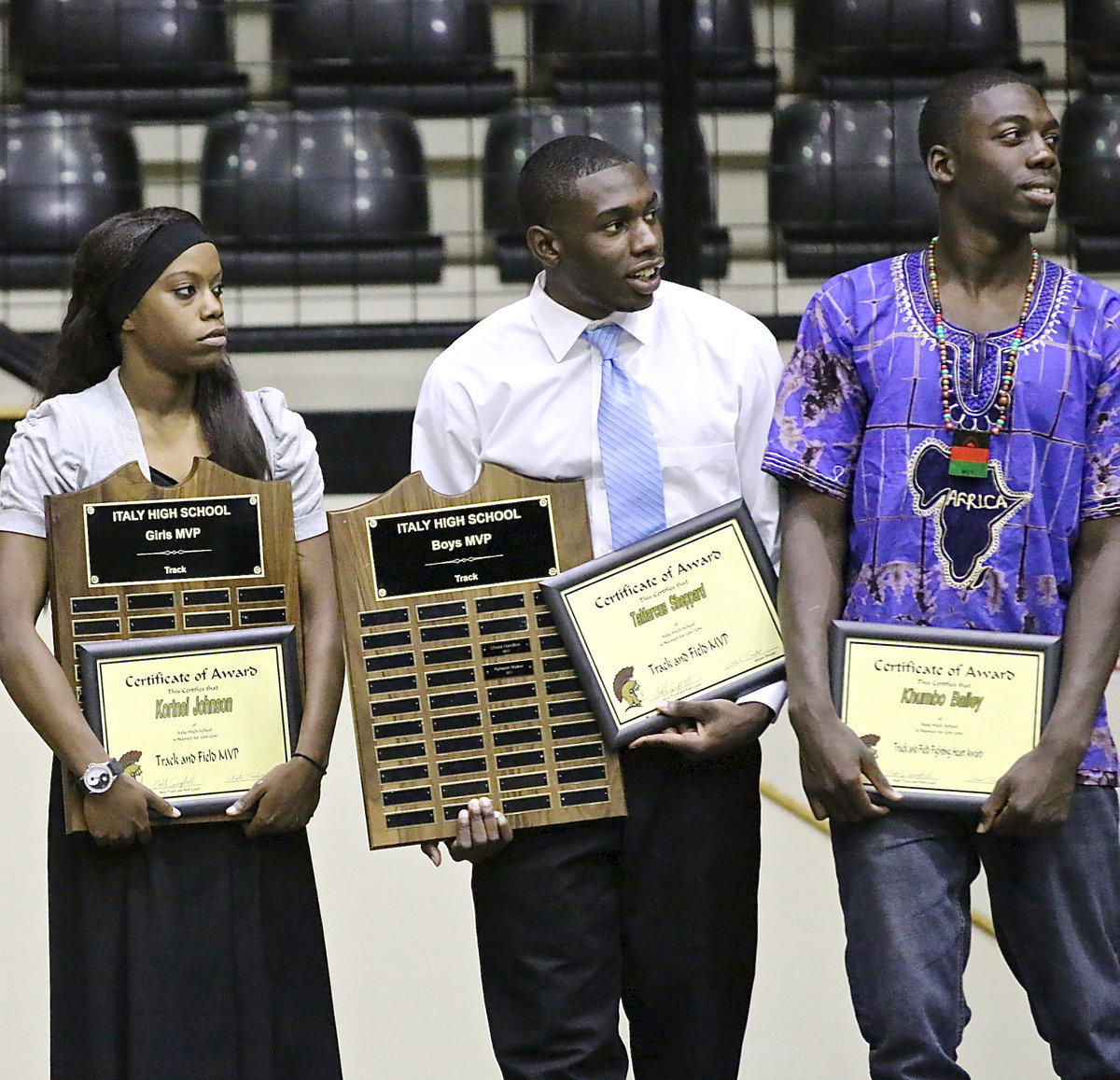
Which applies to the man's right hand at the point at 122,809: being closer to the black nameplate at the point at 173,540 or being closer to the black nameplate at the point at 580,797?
the black nameplate at the point at 173,540

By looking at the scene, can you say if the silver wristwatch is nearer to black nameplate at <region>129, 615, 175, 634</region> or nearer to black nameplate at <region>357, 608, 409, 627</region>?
black nameplate at <region>129, 615, 175, 634</region>

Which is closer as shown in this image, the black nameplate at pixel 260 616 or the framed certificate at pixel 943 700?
the framed certificate at pixel 943 700

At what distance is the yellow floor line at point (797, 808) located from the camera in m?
Result: 4.08

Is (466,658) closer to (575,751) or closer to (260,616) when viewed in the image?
(575,751)

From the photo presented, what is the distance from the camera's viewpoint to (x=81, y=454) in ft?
9.00

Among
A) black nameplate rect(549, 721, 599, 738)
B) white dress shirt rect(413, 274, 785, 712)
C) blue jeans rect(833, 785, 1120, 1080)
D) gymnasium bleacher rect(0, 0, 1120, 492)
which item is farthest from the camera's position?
gymnasium bleacher rect(0, 0, 1120, 492)

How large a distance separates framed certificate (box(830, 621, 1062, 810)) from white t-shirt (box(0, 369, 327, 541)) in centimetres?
85

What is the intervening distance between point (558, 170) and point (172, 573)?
2.69ft

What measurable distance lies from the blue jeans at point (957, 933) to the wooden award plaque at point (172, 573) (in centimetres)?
86

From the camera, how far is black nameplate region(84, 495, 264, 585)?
2697 mm

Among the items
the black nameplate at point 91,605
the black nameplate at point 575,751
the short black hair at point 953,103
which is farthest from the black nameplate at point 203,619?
the short black hair at point 953,103

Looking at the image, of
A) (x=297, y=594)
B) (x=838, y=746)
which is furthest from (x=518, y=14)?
(x=838, y=746)

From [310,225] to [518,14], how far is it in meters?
1.16

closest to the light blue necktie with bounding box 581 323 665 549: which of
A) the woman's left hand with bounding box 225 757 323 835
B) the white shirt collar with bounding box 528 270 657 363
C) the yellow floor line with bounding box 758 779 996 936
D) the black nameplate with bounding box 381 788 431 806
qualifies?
the white shirt collar with bounding box 528 270 657 363
